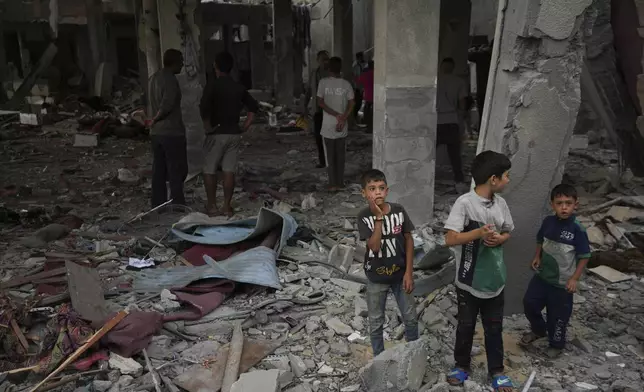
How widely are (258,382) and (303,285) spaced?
1775 millimetres

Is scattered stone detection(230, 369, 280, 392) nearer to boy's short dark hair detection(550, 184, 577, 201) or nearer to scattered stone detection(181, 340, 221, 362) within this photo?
scattered stone detection(181, 340, 221, 362)

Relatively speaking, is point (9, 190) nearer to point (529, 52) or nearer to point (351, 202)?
point (351, 202)

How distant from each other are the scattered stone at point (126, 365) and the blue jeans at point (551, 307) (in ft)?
8.76

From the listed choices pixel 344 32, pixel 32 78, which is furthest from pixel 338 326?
pixel 32 78

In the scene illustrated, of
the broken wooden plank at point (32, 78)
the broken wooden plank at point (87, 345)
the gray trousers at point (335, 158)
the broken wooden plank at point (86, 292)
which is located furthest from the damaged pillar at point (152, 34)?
the broken wooden plank at point (32, 78)

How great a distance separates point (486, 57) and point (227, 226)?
24.3 ft

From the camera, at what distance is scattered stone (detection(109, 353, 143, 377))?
3660 mm

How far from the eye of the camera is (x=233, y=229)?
19.7 feet

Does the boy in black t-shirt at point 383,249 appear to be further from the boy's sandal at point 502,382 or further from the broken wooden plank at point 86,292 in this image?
the broken wooden plank at point 86,292

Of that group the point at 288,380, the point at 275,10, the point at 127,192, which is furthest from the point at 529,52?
the point at 275,10

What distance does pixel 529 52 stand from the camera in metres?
3.80

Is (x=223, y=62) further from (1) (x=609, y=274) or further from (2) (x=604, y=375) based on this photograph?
(2) (x=604, y=375)

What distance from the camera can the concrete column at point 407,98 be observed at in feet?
19.6

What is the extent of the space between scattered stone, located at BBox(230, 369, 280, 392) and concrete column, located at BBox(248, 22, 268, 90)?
20.0 metres
